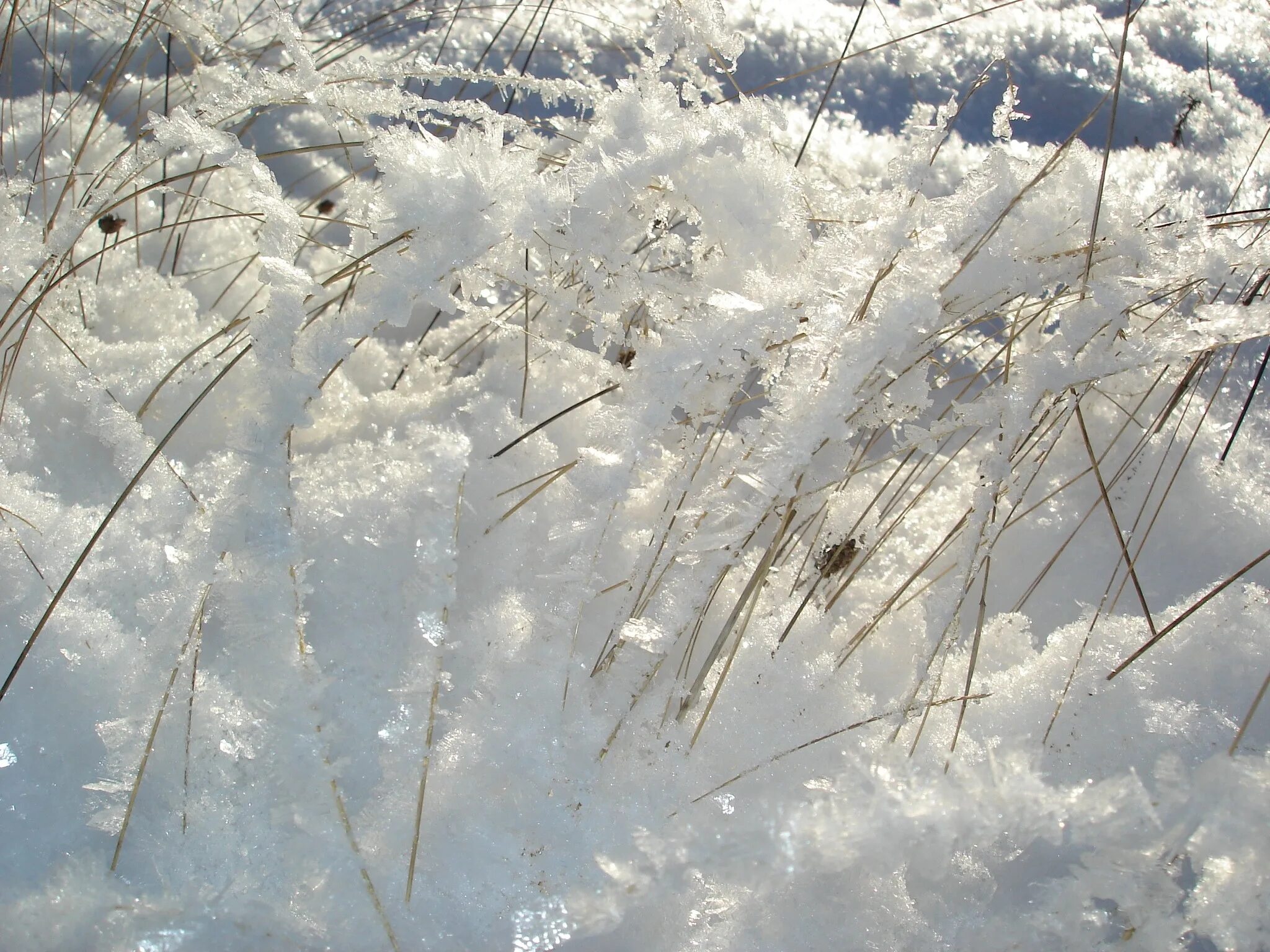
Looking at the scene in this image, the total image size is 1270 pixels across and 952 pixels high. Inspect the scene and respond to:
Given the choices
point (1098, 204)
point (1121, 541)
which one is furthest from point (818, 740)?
point (1098, 204)

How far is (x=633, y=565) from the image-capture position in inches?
45.4

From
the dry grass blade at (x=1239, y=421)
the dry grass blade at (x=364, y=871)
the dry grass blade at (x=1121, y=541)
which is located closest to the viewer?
the dry grass blade at (x=364, y=871)

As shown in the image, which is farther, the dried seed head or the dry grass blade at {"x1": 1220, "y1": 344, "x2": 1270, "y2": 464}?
the dry grass blade at {"x1": 1220, "y1": 344, "x2": 1270, "y2": 464}

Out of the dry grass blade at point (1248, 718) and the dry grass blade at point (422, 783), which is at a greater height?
the dry grass blade at point (1248, 718)

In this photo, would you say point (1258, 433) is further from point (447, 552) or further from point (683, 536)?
point (447, 552)

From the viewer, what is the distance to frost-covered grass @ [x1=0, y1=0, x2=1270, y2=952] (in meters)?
0.88

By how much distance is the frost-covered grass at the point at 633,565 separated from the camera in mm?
881

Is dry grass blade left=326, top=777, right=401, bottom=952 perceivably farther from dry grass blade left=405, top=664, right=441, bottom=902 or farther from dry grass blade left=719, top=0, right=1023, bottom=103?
dry grass blade left=719, top=0, right=1023, bottom=103

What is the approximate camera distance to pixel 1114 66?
208cm

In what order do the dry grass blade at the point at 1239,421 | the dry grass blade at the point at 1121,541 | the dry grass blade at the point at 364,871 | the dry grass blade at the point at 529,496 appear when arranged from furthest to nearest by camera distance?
1. the dry grass blade at the point at 1239,421
2. the dry grass blade at the point at 529,496
3. the dry grass blade at the point at 1121,541
4. the dry grass blade at the point at 364,871

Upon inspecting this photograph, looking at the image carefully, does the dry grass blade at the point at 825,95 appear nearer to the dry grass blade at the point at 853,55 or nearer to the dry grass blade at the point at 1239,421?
the dry grass blade at the point at 853,55

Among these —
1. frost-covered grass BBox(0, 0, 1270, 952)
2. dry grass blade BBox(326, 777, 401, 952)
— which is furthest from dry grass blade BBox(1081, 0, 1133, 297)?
dry grass blade BBox(326, 777, 401, 952)

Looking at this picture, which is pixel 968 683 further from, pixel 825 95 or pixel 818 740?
pixel 825 95

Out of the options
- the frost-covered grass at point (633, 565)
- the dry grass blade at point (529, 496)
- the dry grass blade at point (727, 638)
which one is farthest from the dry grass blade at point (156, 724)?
the dry grass blade at point (727, 638)
